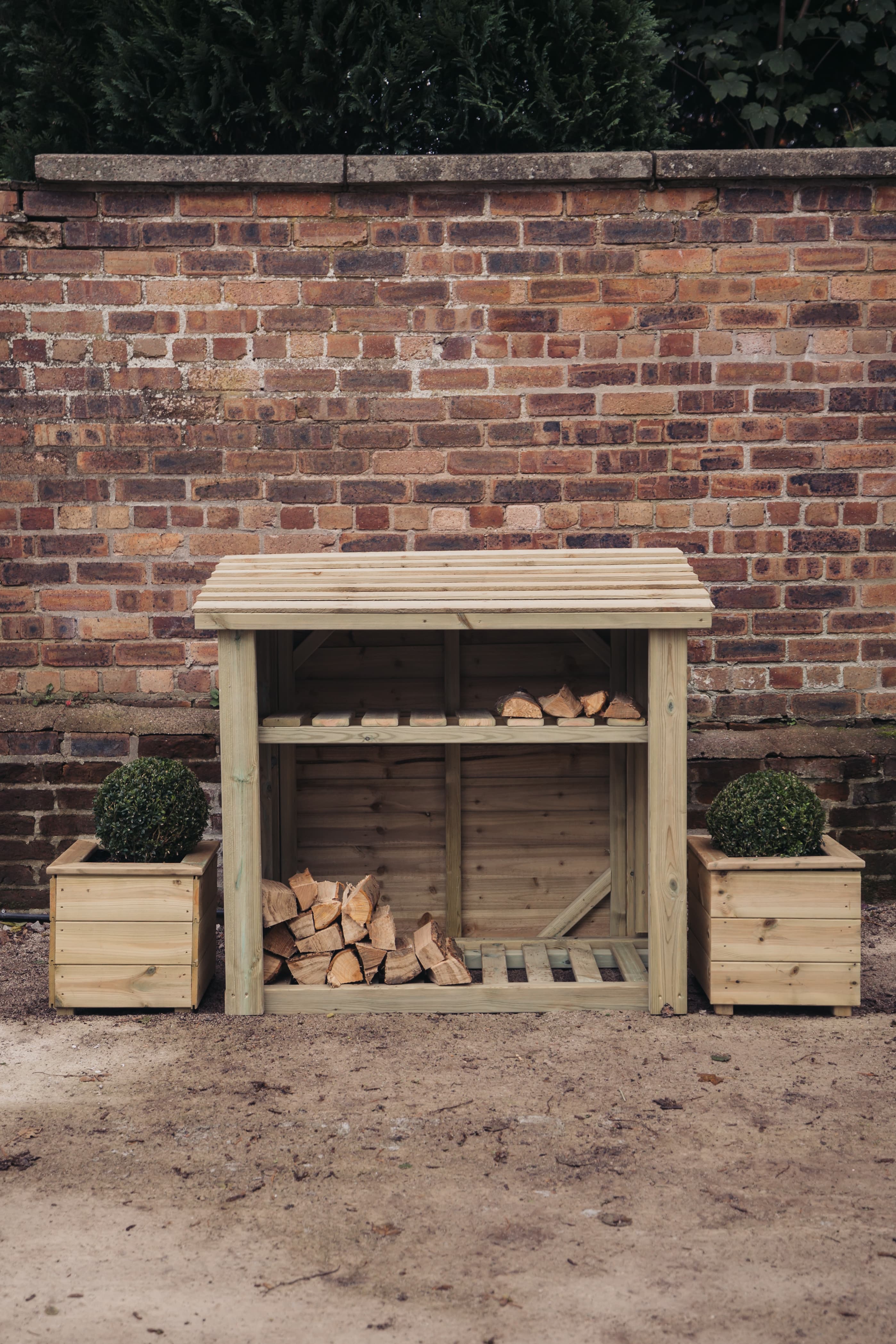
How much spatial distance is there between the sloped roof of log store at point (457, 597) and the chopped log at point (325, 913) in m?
0.99

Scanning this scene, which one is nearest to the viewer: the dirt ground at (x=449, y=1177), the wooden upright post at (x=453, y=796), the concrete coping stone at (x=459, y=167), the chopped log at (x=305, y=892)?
the dirt ground at (x=449, y=1177)

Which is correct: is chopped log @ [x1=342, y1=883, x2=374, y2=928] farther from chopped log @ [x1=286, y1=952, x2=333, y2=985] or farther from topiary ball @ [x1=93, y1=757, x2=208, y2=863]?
topiary ball @ [x1=93, y1=757, x2=208, y2=863]

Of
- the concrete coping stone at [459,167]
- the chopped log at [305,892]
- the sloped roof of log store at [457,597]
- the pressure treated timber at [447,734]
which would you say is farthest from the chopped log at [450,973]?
the concrete coping stone at [459,167]

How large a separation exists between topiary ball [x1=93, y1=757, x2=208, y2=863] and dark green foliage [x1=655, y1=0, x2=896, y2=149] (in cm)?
375

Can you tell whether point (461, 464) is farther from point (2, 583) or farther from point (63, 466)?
point (2, 583)

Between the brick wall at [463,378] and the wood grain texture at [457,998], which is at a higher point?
the brick wall at [463,378]

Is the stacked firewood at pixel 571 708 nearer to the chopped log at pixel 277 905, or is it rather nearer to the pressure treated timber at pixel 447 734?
the pressure treated timber at pixel 447 734

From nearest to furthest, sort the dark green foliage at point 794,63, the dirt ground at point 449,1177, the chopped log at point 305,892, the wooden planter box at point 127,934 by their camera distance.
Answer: the dirt ground at point 449,1177, the wooden planter box at point 127,934, the chopped log at point 305,892, the dark green foliage at point 794,63

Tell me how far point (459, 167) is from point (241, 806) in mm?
2573

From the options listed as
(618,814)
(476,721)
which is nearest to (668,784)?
(476,721)

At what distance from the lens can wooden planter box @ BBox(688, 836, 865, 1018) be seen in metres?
3.78

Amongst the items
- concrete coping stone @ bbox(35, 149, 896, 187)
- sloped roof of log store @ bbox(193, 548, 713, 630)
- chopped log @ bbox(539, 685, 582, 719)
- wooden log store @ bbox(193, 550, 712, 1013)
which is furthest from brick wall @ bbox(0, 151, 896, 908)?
chopped log @ bbox(539, 685, 582, 719)

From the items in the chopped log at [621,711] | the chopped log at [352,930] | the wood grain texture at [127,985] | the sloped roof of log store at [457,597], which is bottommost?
the wood grain texture at [127,985]

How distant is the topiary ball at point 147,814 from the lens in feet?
12.7
